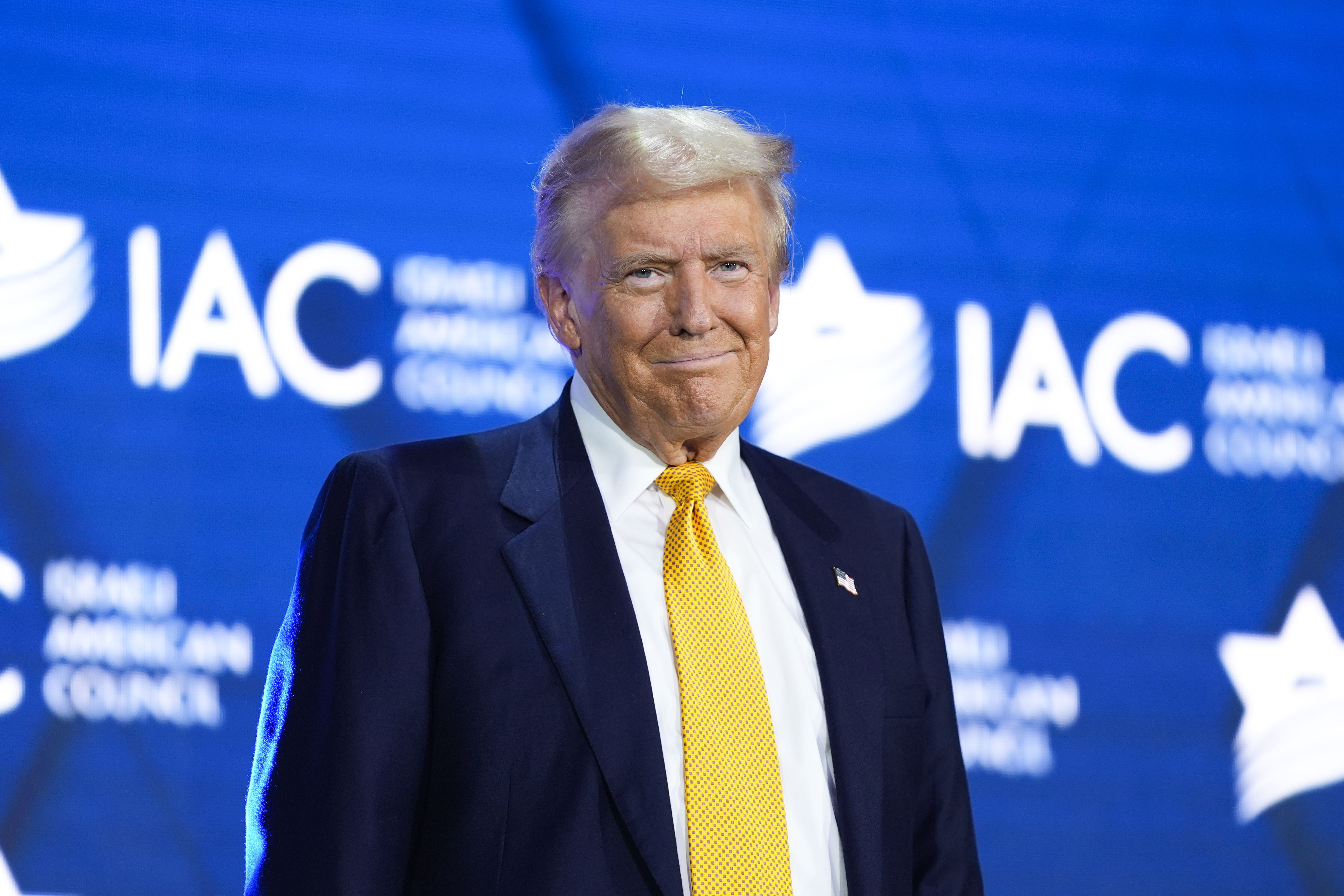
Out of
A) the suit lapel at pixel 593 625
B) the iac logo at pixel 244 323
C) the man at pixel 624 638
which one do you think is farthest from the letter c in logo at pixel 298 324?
the suit lapel at pixel 593 625

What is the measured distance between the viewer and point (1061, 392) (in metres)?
2.65

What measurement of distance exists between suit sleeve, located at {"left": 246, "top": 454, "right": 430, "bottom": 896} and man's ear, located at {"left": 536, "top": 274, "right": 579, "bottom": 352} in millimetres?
296

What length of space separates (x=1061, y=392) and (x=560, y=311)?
138 centimetres

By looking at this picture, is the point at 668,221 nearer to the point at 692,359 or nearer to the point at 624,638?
the point at 692,359

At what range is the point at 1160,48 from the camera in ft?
9.22

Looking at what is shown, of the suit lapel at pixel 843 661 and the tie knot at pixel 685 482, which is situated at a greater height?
the tie knot at pixel 685 482

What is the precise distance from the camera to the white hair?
1511 millimetres

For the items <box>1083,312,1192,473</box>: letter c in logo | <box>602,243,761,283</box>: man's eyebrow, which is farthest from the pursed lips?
<box>1083,312,1192,473</box>: letter c in logo

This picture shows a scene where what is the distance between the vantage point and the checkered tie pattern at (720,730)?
1.33 m

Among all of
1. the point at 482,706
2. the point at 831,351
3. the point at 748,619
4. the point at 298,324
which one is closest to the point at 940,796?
the point at 748,619

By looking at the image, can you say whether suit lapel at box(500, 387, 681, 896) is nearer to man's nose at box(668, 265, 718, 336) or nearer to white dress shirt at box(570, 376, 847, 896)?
white dress shirt at box(570, 376, 847, 896)

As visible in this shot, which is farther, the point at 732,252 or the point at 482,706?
the point at 732,252

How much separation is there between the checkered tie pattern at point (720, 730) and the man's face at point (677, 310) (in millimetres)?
124

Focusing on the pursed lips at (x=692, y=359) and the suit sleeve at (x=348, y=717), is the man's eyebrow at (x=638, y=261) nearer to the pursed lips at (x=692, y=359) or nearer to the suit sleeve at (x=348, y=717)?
the pursed lips at (x=692, y=359)
